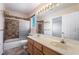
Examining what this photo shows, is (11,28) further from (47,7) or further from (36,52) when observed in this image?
(47,7)

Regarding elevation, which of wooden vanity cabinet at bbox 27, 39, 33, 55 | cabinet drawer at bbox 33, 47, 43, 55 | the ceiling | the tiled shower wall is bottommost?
cabinet drawer at bbox 33, 47, 43, 55

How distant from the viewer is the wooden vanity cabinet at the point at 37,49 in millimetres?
1314

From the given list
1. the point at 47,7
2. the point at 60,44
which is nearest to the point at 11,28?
the point at 47,7

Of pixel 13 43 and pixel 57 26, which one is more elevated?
pixel 57 26

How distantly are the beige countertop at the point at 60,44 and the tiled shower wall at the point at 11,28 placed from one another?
28cm

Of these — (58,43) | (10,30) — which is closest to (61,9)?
(58,43)

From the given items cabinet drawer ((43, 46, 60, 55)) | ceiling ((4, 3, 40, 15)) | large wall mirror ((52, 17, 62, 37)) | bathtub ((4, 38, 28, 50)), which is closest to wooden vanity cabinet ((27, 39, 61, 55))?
cabinet drawer ((43, 46, 60, 55))

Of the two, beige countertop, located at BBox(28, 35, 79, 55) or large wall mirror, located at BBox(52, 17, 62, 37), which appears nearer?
beige countertop, located at BBox(28, 35, 79, 55)

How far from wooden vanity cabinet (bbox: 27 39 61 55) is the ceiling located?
49cm

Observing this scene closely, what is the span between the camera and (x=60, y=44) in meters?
1.34

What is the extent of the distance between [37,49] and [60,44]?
365 mm

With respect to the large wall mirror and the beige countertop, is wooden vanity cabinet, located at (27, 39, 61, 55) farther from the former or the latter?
the large wall mirror

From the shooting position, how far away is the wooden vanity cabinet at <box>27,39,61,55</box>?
1.31 m
